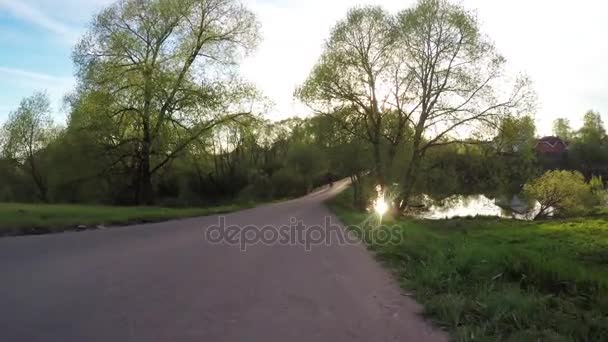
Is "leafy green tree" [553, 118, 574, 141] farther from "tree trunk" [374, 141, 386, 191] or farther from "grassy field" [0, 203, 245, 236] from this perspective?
"grassy field" [0, 203, 245, 236]

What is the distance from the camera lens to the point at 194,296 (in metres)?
6.89

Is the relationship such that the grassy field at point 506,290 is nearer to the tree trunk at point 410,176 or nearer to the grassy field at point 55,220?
the grassy field at point 55,220

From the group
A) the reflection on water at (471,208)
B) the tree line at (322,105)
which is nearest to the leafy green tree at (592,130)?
the reflection on water at (471,208)

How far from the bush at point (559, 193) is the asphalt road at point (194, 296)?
78.3 ft

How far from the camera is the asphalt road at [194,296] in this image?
5.38 meters

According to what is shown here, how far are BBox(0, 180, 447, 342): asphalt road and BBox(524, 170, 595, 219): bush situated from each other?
23.9m

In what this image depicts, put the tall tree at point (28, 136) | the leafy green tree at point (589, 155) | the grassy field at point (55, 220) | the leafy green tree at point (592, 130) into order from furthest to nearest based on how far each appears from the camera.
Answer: the leafy green tree at point (592, 130)
the leafy green tree at point (589, 155)
the tall tree at point (28, 136)
the grassy field at point (55, 220)

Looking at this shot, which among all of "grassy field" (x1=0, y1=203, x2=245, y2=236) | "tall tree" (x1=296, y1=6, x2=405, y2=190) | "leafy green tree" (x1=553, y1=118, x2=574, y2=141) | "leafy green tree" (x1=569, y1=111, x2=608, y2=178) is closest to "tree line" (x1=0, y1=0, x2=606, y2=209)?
"tall tree" (x1=296, y1=6, x2=405, y2=190)

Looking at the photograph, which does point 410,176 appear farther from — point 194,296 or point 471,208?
point 194,296

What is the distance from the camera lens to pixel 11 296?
6520 millimetres

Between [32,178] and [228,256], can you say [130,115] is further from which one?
[32,178]

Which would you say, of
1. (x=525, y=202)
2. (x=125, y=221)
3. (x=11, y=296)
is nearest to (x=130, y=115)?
(x=125, y=221)

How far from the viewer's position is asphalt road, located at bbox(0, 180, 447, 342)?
5375 mm

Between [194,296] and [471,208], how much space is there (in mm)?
40482
